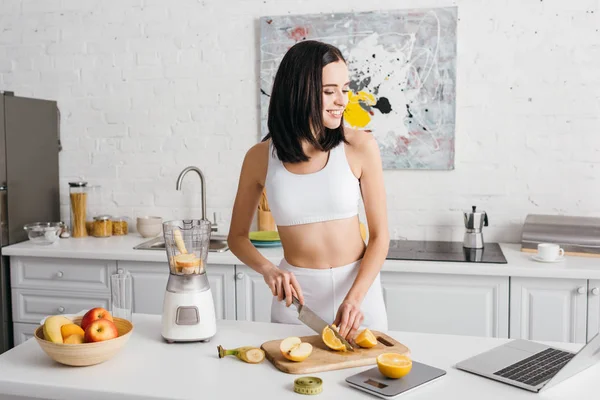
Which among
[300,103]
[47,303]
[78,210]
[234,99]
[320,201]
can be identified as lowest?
[47,303]

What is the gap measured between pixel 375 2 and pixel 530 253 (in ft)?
5.10

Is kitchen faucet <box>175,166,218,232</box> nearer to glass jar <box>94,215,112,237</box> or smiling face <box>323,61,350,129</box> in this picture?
glass jar <box>94,215,112,237</box>

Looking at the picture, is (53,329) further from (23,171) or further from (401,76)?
(401,76)

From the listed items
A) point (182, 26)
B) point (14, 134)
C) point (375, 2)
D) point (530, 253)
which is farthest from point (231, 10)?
point (530, 253)

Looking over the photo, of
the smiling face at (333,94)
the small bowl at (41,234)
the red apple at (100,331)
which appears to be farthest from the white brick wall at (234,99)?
the red apple at (100,331)

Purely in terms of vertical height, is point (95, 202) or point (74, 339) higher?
Result: point (95, 202)

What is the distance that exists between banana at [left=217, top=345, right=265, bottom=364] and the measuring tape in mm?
201

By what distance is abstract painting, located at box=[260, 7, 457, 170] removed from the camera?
3.38 meters

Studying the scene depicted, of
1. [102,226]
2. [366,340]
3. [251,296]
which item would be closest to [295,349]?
[366,340]

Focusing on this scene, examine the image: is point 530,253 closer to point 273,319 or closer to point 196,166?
point 273,319

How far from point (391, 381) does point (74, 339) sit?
0.79 metres

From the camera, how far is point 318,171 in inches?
83.6

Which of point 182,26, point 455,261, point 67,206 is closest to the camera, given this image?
point 455,261

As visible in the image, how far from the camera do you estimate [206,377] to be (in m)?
1.53
